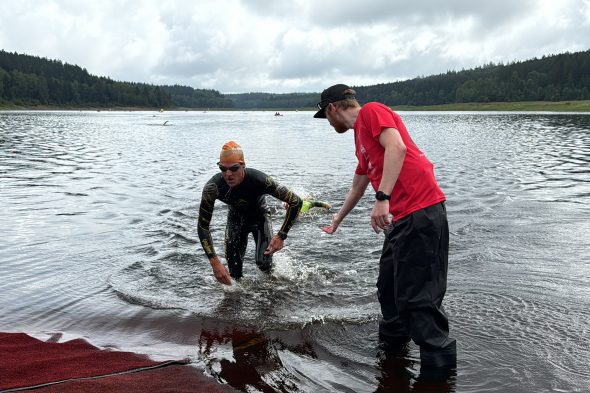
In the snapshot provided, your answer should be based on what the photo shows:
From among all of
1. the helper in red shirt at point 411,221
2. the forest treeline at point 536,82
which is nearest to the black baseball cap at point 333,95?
the helper in red shirt at point 411,221

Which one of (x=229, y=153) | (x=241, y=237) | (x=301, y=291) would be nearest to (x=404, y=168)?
(x=229, y=153)

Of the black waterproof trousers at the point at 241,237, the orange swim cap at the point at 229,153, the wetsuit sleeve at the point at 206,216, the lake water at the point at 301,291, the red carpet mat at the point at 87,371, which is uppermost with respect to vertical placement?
the orange swim cap at the point at 229,153

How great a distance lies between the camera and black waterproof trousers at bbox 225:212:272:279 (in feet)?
26.7

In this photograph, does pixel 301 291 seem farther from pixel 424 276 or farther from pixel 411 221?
pixel 411 221

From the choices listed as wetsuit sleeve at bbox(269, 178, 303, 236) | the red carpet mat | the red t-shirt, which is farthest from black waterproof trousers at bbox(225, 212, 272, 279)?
the red t-shirt

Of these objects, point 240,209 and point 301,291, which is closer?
point 240,209

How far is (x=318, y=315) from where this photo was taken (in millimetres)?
7125

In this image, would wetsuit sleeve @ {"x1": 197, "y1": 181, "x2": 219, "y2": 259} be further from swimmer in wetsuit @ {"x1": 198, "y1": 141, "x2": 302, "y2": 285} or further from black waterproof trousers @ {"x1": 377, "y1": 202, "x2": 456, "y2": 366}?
black waterproof trousers @ {"x1": 377, "y1": 202, "x2": 456, "y2": 366}

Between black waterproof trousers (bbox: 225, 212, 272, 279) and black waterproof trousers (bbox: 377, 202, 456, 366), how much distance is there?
12.2 feet

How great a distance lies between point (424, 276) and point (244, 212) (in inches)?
159

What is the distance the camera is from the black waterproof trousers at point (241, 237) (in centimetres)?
815

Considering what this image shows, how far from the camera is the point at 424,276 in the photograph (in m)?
4.54

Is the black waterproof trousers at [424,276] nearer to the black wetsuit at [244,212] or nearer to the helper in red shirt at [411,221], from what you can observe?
the helper in red shirt at [411,221]

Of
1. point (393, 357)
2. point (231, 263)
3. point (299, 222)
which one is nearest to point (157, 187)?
point (299, 222)
